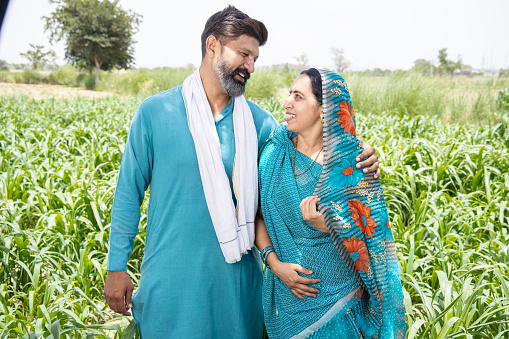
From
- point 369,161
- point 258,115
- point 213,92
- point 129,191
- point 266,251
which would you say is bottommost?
point 266,251

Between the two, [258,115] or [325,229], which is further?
[258,115]

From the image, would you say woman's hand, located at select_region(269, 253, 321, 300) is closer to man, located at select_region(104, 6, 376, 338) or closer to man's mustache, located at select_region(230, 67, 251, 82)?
man, located at select_region(104, 6, 376, 338)

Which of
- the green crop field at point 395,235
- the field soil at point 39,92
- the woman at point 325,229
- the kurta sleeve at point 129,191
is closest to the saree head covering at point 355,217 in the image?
the woman at point 325,229

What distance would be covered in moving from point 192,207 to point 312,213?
0.50 metres

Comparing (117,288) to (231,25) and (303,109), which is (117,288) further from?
(231,25)

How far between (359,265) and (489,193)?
259 cm

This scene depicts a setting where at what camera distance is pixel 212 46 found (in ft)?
5.82

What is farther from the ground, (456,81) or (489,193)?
(456,81)

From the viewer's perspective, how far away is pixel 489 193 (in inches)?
140

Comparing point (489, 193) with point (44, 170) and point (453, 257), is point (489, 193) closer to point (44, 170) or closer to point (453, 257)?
point (453, 257)

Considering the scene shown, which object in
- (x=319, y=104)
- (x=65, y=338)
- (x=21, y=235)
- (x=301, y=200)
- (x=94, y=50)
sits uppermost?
(x=94, y=50)

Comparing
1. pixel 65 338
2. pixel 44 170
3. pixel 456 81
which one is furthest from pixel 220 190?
pixel 456 81

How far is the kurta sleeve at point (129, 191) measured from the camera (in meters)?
1.71

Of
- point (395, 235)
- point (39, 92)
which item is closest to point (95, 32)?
point (39, 92)
